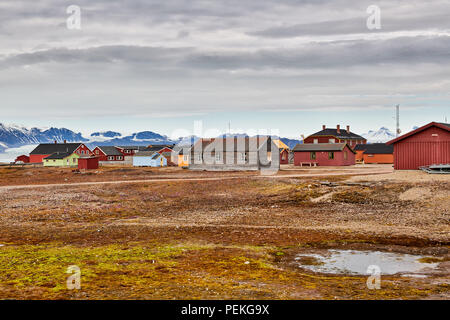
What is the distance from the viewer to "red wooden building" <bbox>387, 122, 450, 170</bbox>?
42.9 metres

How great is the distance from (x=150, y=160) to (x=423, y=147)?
192 feet

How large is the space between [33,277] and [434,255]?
13981mm

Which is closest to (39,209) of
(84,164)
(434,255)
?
(434,255)

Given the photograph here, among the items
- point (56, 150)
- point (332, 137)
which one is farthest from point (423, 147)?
point (56, 150)

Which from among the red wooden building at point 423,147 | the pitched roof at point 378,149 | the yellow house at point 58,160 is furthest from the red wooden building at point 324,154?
the yellow house at point 58,160

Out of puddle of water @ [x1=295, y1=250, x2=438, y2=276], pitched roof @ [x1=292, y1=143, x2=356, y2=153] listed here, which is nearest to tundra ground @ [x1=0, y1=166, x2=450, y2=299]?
puddle of water @ [x1=295, y1=250, x2=438, y2=276]

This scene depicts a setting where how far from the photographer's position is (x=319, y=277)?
12703 mm

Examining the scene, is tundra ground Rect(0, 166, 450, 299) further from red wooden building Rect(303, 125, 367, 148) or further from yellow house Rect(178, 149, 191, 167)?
red wooden building Rect(303, 125, 367, 148)

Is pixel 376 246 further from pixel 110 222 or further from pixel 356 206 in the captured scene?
pixel 110 222

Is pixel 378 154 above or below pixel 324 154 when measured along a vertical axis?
above

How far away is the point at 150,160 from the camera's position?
89062 millimetres

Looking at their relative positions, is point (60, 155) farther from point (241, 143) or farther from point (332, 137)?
point (332, 137)

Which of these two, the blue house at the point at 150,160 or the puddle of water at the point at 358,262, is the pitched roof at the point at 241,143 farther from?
the puddle of water at the point at 358,262

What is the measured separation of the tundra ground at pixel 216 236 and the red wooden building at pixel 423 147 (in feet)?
17.8
